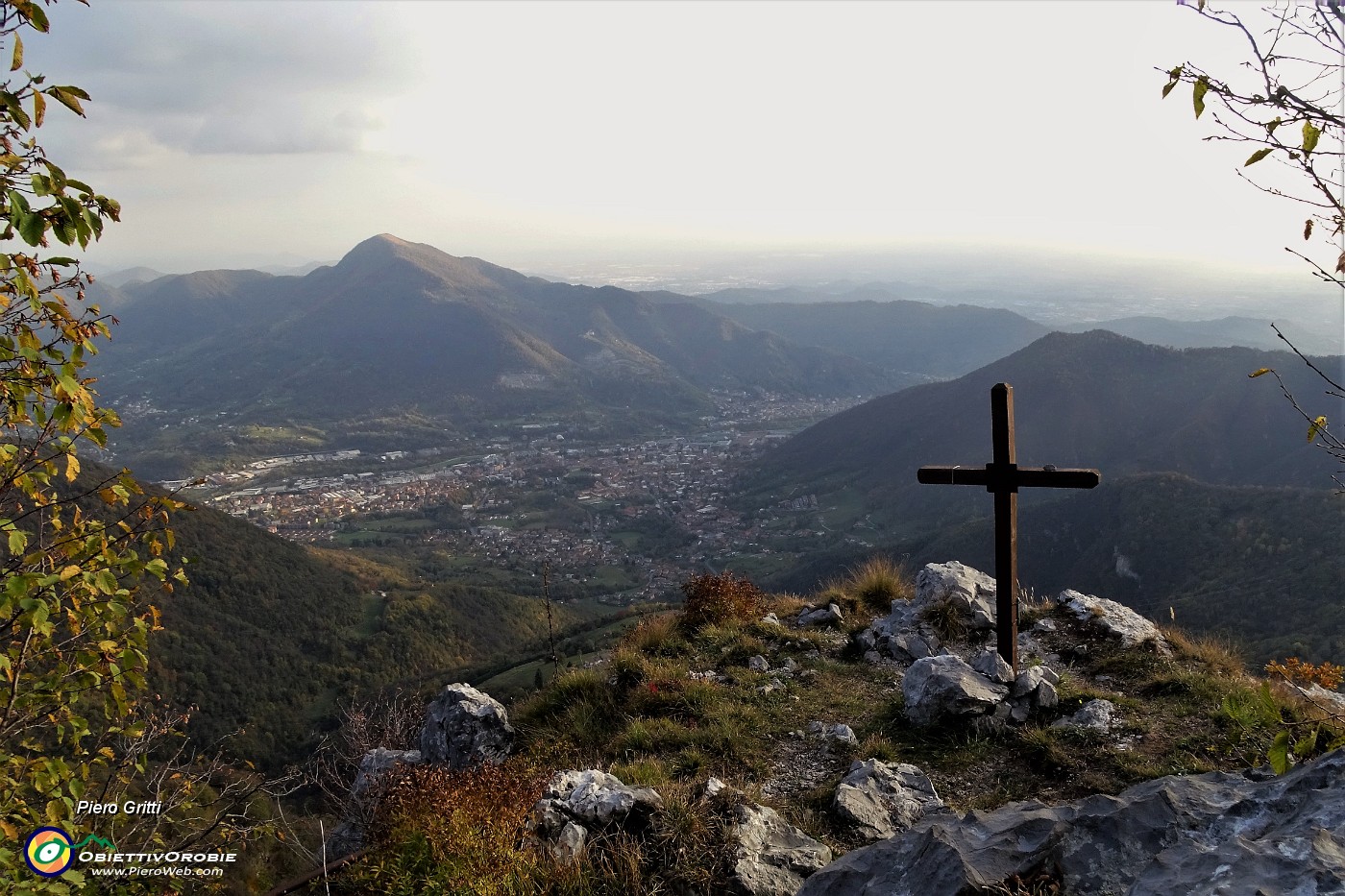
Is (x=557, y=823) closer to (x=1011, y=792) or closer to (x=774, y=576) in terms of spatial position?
(x=1011, y=792)

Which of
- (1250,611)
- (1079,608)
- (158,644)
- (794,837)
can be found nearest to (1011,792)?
(794,837)

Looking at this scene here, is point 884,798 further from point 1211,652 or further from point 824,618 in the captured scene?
point 824,618

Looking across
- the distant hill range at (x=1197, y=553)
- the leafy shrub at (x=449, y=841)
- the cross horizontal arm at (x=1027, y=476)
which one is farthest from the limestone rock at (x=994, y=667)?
the distant hill range at (x=1197, y=553)

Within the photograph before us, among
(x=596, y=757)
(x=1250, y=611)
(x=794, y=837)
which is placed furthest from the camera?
(x=1250, y=611)

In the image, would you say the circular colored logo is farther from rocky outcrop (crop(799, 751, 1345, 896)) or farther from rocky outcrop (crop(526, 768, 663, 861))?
rocky outcrop (crop(799, 751, 1345, 896))

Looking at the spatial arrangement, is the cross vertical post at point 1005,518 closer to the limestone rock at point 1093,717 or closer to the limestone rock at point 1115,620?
the limestone rock at point 1093,717

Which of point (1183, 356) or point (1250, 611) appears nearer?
point (1250, 611)

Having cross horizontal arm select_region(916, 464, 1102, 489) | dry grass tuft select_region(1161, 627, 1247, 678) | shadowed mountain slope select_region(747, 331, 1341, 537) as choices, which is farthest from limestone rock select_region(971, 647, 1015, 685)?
shadowed mountain slope select_region(747, 331, 1341, 537)

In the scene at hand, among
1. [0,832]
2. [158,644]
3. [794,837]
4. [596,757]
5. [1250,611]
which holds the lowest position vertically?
[158,644]
